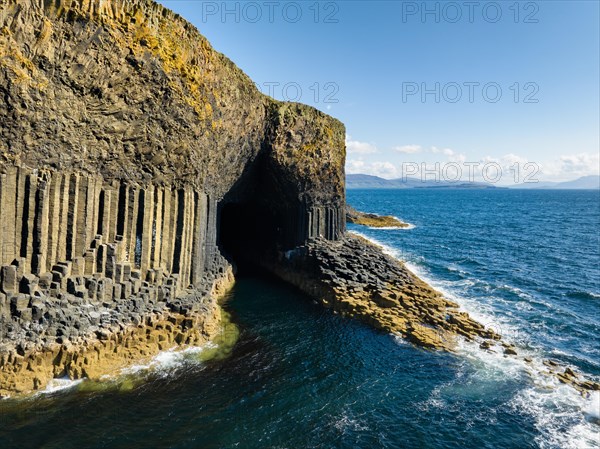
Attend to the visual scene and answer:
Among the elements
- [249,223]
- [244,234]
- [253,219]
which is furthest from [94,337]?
[244,234]

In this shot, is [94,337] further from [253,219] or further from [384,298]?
[253,219]

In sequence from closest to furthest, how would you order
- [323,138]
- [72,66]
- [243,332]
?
[72,66] → [243,332] → [323,138]

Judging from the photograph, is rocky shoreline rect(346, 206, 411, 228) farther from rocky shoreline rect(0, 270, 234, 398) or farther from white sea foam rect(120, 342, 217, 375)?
white sea foam rect(120, 342, 217, 375)

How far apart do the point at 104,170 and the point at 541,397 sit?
2348 centimetres

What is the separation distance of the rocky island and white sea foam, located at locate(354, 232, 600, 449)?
1990 mm

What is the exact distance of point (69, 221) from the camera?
59.9 feet

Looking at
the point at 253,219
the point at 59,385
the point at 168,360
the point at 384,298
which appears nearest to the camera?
the point at 59,385

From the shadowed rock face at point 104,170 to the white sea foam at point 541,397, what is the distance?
15172 millimetres

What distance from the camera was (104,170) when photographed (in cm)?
1964

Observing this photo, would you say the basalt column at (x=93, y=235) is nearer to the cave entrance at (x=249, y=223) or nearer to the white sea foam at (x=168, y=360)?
the white sea foam at (x=168, y=360)

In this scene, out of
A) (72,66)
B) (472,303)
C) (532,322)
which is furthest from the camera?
(472,303)

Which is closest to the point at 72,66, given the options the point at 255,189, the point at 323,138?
the point at 255,189

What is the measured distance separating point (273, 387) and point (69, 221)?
480 inches

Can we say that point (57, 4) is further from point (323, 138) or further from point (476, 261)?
point (476, 261)
